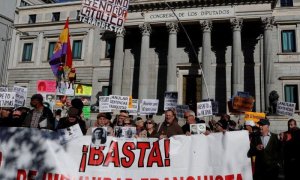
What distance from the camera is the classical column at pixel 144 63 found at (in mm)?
27250

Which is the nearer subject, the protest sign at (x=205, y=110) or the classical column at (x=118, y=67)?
the protest sign at (x=205, y=110)

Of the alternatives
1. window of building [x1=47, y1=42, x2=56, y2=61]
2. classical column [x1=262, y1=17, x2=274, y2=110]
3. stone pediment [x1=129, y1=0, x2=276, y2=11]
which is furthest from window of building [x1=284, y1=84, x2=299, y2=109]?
window of building [x1=47, y1=42, x2=56, y2=61]

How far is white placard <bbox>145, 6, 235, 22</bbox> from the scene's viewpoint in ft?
87.9

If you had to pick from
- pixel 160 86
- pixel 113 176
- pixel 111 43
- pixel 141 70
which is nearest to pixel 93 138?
pixel 113 176

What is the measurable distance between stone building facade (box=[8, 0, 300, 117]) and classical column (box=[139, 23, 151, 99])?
9cm

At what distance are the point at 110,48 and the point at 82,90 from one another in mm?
5485

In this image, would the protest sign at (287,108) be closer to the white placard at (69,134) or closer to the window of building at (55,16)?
the white placard at (69,134)

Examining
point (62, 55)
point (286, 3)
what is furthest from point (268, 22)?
point (62, 55)

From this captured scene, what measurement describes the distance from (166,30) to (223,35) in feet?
17.2

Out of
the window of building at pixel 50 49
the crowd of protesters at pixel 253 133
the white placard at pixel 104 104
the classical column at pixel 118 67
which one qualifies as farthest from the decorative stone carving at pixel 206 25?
the crowd of protesters at pixel 253 133

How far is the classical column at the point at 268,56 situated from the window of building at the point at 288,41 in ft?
7.87

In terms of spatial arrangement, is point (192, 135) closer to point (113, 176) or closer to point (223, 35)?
point (113, 176)

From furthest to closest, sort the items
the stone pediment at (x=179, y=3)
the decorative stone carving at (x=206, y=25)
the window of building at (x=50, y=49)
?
1. the window of building at (x=50, y=49)
2. the decorative stone carving at (x=206, y=25)
3. the stone pediment at (x=179, y=3)

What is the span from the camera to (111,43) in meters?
32.5
